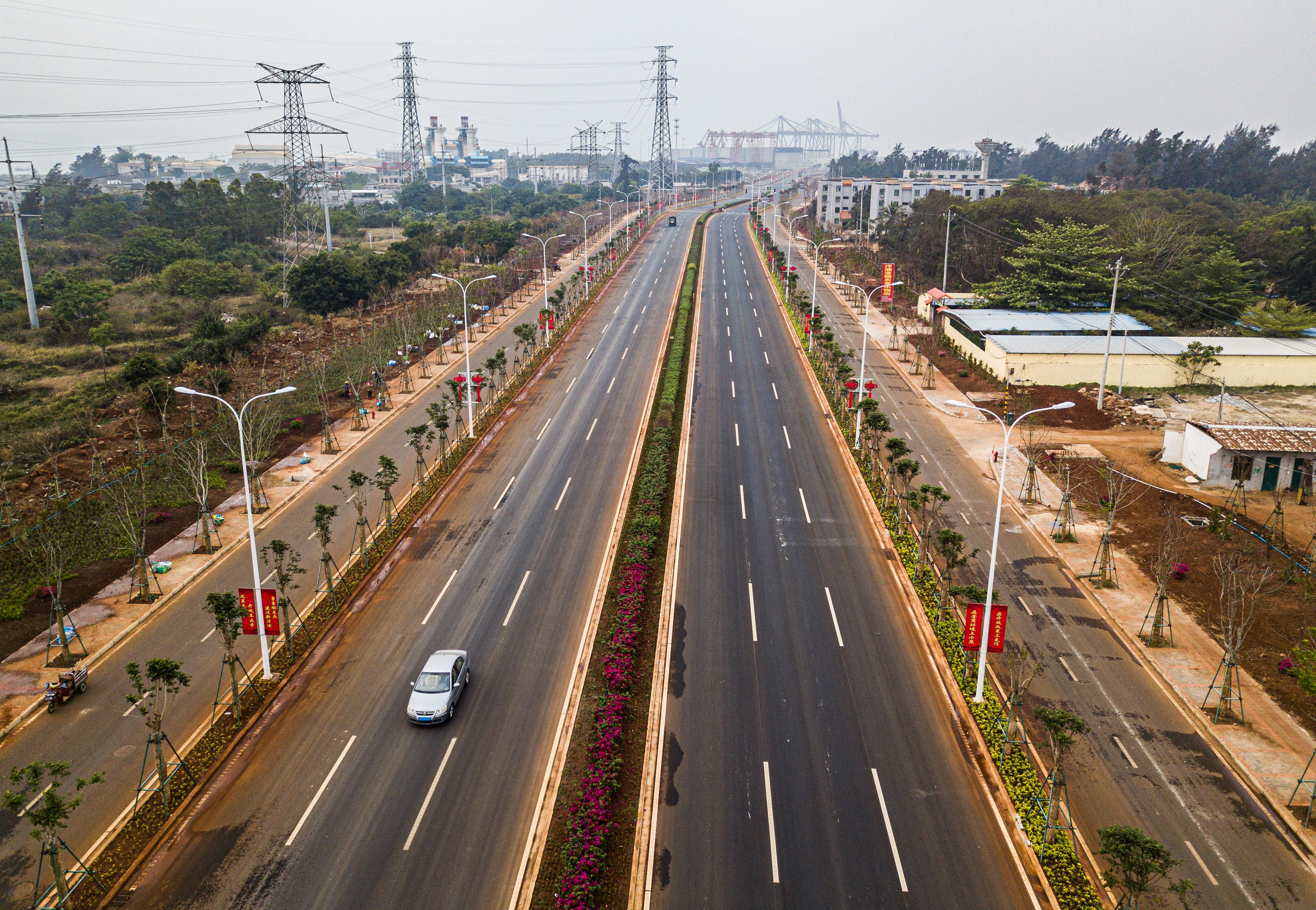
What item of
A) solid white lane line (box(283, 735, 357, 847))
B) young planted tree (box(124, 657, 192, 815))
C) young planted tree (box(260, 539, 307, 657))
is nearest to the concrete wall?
young planted tree (box(260, 539, 307, 657))

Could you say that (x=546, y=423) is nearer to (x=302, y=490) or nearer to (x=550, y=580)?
(x=302, y=490)

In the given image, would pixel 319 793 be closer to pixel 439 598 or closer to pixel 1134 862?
pixel 439 598

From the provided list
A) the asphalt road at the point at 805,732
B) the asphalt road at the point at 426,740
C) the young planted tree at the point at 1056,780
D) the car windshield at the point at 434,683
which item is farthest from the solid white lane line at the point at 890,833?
the car windshield at the point at 434,683

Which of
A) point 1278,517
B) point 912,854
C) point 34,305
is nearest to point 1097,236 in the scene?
point 1278,517

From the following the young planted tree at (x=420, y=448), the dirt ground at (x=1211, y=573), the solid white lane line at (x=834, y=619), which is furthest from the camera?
the young planted tree at (x=420, y=448)

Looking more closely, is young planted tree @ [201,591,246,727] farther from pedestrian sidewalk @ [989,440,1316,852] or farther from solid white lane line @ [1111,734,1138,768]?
pedestrian sidewalk @ [989,440,1316,852]

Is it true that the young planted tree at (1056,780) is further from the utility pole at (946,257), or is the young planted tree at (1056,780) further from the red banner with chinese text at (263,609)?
the utility pole at (946,257)
